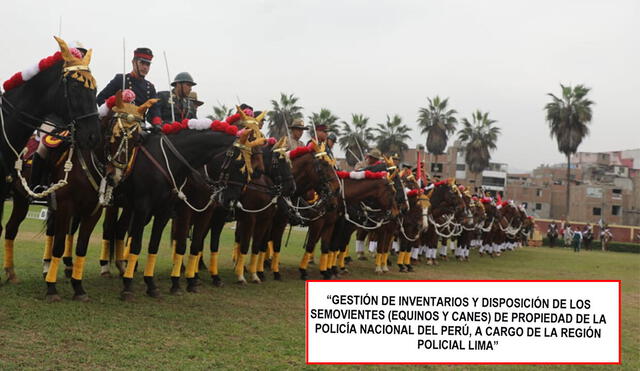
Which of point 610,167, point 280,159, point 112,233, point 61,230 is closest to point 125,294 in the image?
point 61,230

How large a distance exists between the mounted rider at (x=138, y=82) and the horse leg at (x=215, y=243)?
244 centimetres

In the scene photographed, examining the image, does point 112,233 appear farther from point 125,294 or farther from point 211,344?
point 211,344

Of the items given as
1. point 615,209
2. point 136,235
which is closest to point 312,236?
point 136,235

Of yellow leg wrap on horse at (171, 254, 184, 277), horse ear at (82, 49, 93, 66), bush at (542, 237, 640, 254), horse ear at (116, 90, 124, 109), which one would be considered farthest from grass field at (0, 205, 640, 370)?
bush at (542, 237, 640, 254)

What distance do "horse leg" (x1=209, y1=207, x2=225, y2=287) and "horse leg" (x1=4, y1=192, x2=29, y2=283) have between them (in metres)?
3.63

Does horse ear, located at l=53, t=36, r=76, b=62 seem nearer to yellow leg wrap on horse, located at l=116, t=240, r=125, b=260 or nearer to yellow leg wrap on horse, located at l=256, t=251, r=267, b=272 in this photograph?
yellow leg wrap on horse, located at l=116, t=240, r=125, b=260

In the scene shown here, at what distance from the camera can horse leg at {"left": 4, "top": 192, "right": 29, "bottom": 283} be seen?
33.0 feet

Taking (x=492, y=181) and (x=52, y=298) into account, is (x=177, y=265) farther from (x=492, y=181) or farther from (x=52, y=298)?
(x=492, y=181)

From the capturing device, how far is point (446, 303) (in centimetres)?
723

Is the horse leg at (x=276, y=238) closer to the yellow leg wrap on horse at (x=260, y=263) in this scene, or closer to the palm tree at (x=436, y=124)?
the yellow leg wrap on horse at (x=260, y=263)

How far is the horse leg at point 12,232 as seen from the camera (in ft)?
33.0

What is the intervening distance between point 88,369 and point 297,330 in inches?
138

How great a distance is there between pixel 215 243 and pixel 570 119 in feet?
201

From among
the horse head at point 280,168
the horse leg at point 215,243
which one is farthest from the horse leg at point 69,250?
the horse head at point 280,168
